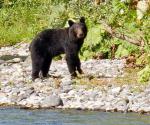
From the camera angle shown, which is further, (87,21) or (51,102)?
(87,21)

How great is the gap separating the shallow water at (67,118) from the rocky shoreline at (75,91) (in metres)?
0.34

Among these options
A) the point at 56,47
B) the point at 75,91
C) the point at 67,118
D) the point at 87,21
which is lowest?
the point at 67,118

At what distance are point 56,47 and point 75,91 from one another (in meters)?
1.98

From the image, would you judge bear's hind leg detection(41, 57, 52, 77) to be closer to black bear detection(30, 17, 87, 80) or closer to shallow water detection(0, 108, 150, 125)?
black bear detection(30, 17, 87, 80)

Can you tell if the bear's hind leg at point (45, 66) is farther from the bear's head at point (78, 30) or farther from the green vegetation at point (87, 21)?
the green vegetation at point (87, 21)

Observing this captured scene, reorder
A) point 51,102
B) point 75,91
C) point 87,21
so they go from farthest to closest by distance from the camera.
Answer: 1. point 87,21
2. point 75,91
3. point 51,102

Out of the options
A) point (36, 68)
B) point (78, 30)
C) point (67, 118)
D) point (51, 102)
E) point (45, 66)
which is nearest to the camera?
point (67, 118)

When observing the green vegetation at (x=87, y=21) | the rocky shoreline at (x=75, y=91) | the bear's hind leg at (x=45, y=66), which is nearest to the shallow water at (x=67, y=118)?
the rocky shoreline at (x=75, y=91)

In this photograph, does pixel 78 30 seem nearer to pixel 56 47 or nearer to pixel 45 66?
pixel 56 47

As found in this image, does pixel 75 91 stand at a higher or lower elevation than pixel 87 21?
lower

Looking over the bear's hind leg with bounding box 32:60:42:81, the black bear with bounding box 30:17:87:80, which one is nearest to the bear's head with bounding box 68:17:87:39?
the black bear with bounding box 30:17:87:80

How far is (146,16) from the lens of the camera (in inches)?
612

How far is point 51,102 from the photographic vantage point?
11203mm

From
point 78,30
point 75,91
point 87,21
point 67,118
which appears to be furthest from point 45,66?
point 87,21
